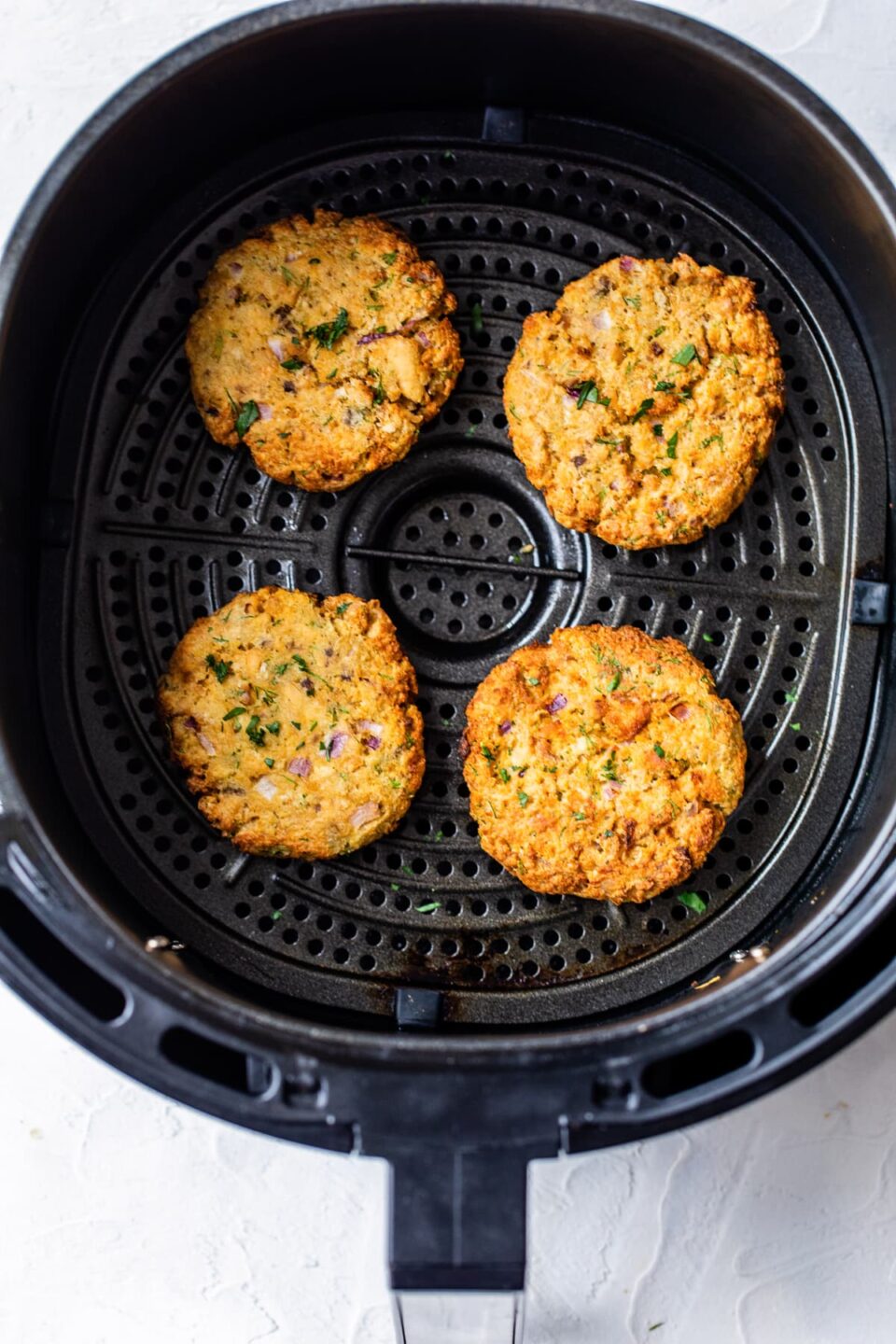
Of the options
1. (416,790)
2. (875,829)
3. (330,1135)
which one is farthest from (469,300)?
(330,1135)

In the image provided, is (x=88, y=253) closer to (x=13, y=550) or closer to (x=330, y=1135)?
(x=13, y=550)

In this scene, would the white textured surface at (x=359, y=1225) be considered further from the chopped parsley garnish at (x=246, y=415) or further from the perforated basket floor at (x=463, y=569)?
the chopped parsley garnish at (x=246, y=415)

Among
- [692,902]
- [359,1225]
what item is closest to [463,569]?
[692,902]

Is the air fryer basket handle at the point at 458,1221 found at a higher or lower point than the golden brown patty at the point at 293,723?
lower

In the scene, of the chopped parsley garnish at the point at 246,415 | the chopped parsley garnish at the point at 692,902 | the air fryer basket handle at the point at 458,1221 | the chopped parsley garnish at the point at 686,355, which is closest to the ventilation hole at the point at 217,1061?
the air fryer basket handle at the point at 458,1221

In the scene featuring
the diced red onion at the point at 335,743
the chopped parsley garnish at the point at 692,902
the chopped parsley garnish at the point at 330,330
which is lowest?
the chopped parsley garnish at the point at 692,902

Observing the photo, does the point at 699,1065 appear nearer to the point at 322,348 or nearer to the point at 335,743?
the point at 335,743

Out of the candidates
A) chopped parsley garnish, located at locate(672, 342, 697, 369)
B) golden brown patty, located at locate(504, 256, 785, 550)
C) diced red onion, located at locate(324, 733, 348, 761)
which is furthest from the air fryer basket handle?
chopped parsley garnish, located at locate(672, 342, 697, 369)
